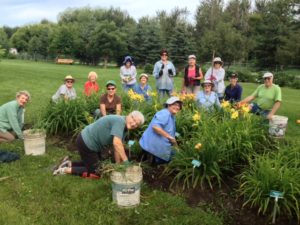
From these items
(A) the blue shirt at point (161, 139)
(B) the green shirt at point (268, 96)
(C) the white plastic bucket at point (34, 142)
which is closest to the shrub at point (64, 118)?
(C) the white plastic bucket at point (34, 142)

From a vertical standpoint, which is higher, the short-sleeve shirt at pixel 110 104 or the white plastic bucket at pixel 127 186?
the short-sleeve shirt at pixel 110 104

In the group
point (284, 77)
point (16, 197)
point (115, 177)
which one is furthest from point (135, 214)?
point (284, 77)

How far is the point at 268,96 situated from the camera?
768 centimetres

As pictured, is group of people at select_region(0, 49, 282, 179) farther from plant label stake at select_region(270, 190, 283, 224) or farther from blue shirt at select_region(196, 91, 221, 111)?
plant label stake at select_region(270, 190, 283, 224)

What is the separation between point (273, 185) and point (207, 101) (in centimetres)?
289

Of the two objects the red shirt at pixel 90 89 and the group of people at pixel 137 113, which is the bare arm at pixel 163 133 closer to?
the group of people at pixel 137 113

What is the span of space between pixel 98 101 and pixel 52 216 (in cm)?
397

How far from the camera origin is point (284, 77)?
26656 mm

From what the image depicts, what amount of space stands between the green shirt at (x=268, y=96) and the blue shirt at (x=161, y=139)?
9.79 ft

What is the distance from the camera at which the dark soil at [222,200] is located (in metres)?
4.27

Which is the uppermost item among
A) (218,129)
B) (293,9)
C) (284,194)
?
(293,9)

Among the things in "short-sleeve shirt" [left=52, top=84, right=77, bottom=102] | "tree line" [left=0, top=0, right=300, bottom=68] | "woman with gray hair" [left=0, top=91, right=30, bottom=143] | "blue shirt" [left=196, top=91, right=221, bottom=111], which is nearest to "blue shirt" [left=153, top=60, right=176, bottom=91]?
"short-sleeve shirt" [left=52, top=84, right=77, bottom=102]

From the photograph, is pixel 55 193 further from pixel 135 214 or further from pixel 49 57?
pixel 49 57

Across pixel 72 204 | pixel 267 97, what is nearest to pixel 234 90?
pixel 267 97
